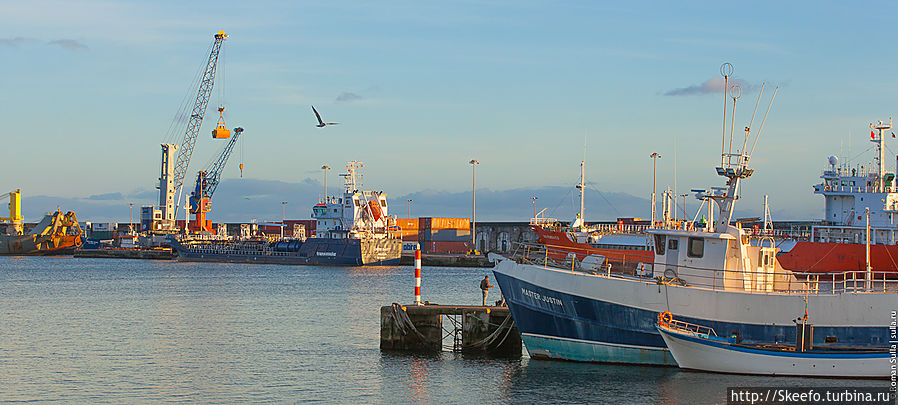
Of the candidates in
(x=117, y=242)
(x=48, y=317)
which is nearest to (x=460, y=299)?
(x=48, y=317)

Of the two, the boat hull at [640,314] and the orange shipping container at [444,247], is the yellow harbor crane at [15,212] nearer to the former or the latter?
the orange shipping container at [444,247]

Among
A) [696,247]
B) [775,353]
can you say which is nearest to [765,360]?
[775,353]

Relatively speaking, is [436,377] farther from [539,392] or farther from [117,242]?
[117,242]

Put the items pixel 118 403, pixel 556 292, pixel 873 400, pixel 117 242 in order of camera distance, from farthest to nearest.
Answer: pixel 117 242 → pixel 556 292 → pixel 118 403 → pixel 873 400

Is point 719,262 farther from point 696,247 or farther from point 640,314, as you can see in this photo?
point 640,314

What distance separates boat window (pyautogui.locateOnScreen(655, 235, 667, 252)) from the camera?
25859mm

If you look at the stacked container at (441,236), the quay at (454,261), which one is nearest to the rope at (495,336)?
the quay at (454,261)

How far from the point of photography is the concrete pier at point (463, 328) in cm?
2986

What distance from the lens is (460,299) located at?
54.0 metres

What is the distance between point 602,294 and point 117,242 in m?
134

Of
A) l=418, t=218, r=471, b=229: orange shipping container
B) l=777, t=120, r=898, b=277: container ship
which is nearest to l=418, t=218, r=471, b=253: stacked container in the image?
l=418, t=218, r=471, b=229: orange shipping container

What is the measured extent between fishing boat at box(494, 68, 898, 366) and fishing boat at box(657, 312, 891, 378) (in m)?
0.26

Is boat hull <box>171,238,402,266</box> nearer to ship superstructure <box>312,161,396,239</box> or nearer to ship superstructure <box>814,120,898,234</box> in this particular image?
ship superstructure <box>312,161,396,239</box>

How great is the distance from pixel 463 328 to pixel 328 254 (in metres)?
74.0
